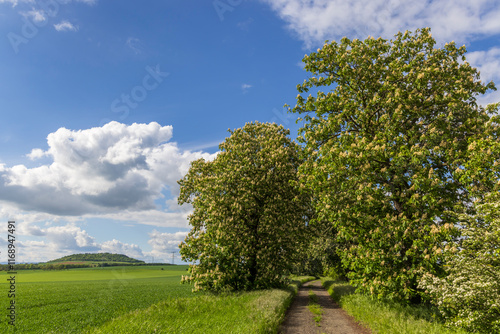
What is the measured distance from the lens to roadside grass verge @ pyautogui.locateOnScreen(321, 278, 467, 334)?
11.7 m

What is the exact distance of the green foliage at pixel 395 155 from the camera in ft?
47.5

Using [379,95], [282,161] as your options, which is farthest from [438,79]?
[282,161]

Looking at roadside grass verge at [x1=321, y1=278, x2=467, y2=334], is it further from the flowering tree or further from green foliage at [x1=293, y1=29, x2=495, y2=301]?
the flowering tree

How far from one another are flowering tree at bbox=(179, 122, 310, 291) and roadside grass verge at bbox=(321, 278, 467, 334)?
8.01m

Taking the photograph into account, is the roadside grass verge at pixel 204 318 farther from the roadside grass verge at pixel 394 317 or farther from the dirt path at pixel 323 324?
the roadside grass verge at pixel 394 317

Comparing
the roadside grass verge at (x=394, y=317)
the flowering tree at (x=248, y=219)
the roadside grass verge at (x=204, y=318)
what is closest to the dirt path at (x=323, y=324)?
the roadside grass verge at (x=394, y=317)

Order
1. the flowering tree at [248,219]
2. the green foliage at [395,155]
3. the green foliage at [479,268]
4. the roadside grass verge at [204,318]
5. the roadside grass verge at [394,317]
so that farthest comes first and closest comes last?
1. the flowering tree at [248,219]
2. the green foliage at [395,155]
3. the roadside grass verge at [394,317]
4. the roadside grass verge at [204,318]
5. the green foliage at [479,268]

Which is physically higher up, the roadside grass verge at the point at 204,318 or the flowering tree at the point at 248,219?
the flowering tree at the point at 248,219

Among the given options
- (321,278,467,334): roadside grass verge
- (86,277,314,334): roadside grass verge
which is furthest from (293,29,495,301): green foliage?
(86,277,314,334): roadside grass verge

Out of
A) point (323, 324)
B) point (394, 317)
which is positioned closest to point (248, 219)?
Result: point (323, 324)

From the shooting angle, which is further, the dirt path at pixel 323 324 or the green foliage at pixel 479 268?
the dirt path at pixel 323 324

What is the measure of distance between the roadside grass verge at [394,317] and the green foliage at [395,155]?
0.80 meters

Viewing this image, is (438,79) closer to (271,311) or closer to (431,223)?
(431,223)

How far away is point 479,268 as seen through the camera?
1111 cm
